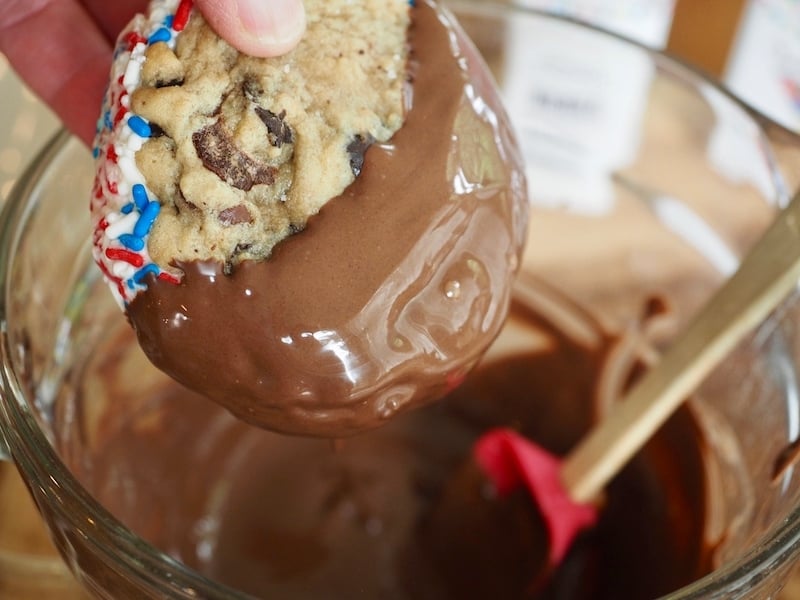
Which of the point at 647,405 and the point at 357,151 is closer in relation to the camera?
the point at 357,151

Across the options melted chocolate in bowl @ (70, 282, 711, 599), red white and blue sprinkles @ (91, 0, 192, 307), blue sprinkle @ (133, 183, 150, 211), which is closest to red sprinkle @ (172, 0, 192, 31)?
red white and blue sprinkles @ (91, 0, 192, 307)

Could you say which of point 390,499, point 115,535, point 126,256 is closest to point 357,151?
point 126,256

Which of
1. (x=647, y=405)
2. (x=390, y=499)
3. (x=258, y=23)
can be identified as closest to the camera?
(x=258, y=23)

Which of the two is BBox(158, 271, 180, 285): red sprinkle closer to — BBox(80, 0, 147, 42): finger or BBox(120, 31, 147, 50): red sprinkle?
BBox(120, 31, 147, 50): red sprinkle

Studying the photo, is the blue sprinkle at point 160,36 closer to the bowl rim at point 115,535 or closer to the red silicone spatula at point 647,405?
the bowl rim at point 115,535

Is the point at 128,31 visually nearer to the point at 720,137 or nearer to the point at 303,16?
the point at 303,16

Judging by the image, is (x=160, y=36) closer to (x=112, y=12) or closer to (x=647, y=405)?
(x=112, y=12)

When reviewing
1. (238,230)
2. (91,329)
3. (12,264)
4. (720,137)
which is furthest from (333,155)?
(720,137)
